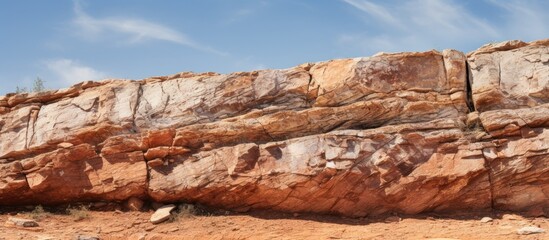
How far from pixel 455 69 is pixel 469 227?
13.4 feet

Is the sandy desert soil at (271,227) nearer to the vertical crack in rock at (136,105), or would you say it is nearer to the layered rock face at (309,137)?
the layered rock face at (309,137)

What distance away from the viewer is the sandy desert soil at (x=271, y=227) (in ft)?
38.3

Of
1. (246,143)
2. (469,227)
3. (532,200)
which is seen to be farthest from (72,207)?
(532,200)

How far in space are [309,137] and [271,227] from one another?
7.69ft

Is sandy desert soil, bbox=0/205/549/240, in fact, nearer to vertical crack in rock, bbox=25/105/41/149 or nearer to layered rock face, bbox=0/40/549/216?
layered rock face, bbox=0/40/549/216

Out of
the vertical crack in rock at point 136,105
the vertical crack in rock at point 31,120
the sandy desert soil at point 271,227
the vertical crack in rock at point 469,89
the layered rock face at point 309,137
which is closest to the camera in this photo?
the sandy desert soil at point 271,227

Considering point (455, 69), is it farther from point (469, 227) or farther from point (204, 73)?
point (204, 73)

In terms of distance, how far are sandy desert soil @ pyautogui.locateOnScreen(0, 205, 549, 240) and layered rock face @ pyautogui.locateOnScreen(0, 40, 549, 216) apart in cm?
39

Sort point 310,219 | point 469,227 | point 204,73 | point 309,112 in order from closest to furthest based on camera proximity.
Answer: point 469,227, point 310,219, point 309,112, point 204,73

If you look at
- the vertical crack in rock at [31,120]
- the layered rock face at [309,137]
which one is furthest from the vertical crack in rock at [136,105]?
the vertical crack in rock at [31,120]

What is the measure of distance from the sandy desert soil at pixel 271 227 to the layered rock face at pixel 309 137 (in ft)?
1.28

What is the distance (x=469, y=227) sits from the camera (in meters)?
11.9

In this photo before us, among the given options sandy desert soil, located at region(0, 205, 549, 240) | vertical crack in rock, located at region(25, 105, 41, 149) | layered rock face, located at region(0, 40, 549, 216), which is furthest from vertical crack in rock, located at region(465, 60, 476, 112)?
vertical crack in rock, located at region(25, 105, 41, 149)

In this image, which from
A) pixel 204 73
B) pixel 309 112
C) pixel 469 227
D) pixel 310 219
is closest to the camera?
pixel 469 227
